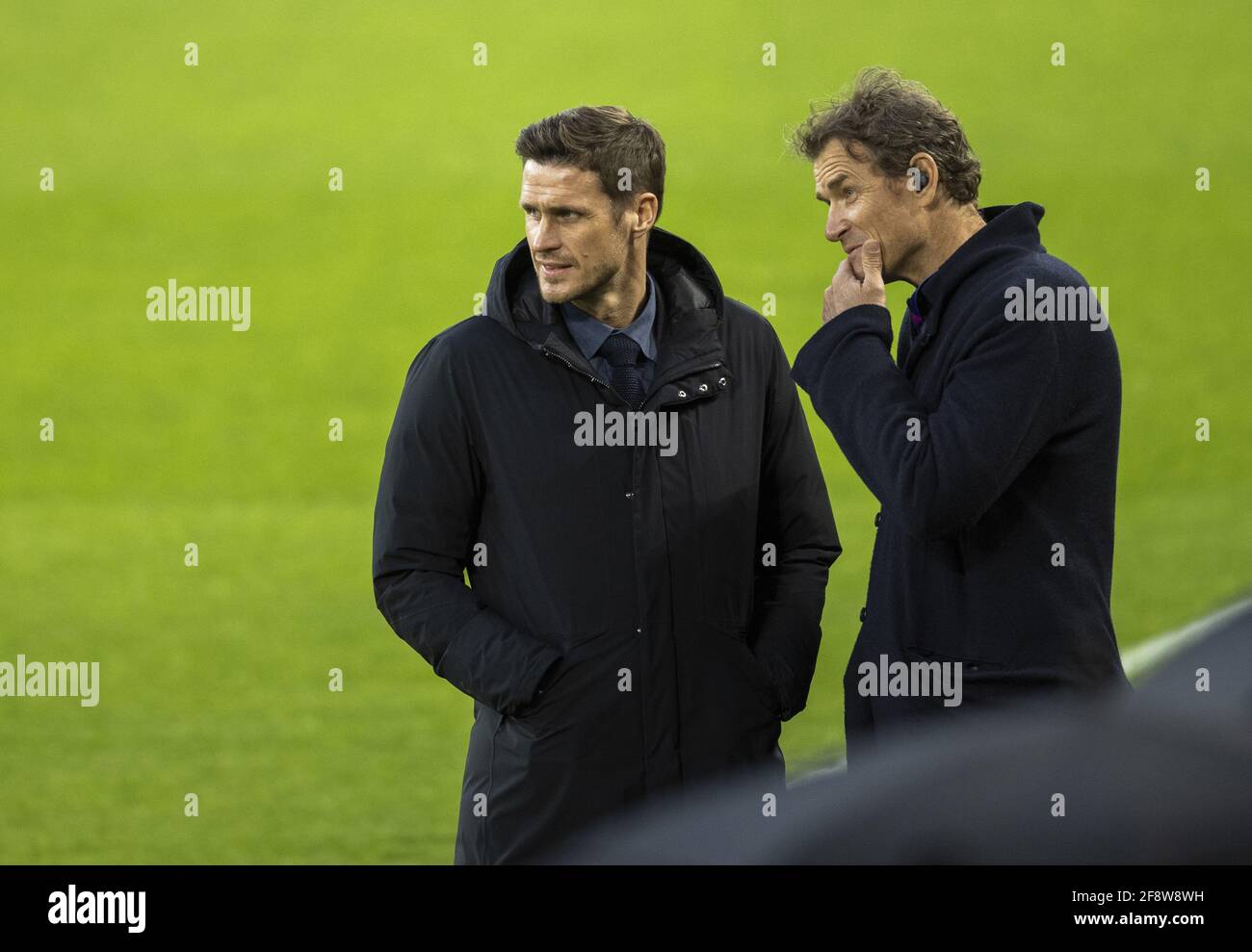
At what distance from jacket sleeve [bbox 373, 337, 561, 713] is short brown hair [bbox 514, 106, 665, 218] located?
343 millimetres

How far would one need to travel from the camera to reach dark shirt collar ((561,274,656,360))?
277 centimetres

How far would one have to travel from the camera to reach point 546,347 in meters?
2.68

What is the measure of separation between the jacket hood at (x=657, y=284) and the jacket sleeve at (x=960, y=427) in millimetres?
466

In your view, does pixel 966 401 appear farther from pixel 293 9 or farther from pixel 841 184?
pixel 293 9

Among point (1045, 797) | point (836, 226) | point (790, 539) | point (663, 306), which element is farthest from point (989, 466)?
point (1045, 797)

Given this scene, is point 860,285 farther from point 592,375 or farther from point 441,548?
point 441,548

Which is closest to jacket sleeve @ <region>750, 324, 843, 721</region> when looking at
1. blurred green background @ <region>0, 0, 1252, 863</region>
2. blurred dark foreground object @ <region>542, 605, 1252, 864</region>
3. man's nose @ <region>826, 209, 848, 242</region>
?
man's nose @ <region>826, 209, 848, 242</region>

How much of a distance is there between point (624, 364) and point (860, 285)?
0.42 meters

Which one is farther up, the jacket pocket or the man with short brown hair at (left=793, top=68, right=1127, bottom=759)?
the man with short brown hair at (left=793, top=68, right=1127, bottom=759)

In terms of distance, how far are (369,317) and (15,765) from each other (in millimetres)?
8627

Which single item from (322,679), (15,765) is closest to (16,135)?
(322,679)

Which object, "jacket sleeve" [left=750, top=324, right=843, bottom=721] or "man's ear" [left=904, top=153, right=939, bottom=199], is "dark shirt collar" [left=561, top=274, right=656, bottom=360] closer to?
"jacket sleeve" [left=750, top=324, right=843, bottom=721]

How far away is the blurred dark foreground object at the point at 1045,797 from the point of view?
82 cm
